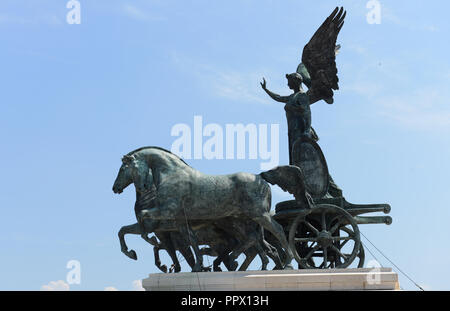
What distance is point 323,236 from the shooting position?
1583cm

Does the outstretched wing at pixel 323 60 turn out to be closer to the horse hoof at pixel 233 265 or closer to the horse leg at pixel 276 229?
the horse leg at pixel 276 229

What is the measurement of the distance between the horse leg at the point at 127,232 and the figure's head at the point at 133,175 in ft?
2.47

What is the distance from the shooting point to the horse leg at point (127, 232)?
1555 cm

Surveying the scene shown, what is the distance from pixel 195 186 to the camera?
49.8ft

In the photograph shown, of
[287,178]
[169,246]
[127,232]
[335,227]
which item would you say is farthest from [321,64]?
[127,232]

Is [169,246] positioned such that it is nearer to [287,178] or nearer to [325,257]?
[287,178]

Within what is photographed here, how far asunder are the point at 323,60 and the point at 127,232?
5542 mm

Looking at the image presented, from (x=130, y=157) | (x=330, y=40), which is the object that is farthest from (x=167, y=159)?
(x=330, y=40)

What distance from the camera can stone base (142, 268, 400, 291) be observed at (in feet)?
47.3

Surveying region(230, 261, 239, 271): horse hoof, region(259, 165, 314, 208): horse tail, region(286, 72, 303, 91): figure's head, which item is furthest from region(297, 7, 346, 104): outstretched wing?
region(230, 261, 239, 271): horse hoof

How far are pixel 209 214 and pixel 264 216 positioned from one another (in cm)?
99

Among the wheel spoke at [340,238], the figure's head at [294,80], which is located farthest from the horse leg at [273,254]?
the figure's head at [294,80]
